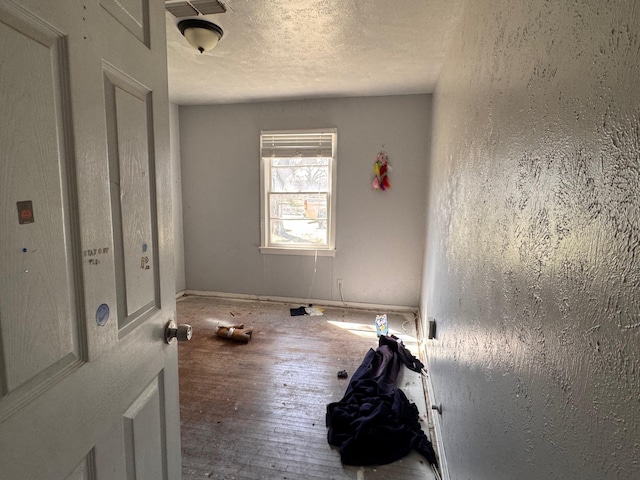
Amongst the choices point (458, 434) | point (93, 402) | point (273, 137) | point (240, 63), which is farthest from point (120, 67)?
point (273, 137)

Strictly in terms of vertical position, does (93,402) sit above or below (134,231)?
below

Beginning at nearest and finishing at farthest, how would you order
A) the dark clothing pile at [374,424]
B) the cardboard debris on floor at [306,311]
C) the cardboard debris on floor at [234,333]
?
the dark clothing pile at [374,424] < the cardboard debris on floor at [234,333] < the cardboard debris on floor at [306,311]

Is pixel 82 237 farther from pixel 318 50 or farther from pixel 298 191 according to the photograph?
pixel 298 191

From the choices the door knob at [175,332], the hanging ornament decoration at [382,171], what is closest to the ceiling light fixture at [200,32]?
the door knob at [175,332]

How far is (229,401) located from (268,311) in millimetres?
1645

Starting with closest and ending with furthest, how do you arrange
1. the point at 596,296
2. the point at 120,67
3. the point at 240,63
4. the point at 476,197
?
the point at 596,296 → the point at 120,67 → the point at 476,197 → the point at 240,63

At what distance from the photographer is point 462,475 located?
51.3 inches

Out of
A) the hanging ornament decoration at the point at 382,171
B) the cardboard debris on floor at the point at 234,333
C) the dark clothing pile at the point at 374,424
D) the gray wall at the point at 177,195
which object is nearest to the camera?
the dark clothing pile at the point at 374,424

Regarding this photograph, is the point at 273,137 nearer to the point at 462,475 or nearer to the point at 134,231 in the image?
the point at 134,231

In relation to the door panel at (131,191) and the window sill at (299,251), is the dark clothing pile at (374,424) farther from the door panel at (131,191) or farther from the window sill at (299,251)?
the window sill at (299,251)

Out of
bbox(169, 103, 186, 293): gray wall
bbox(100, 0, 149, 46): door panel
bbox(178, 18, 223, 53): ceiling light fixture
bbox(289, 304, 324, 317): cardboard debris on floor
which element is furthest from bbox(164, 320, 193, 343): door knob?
bbox(169, 103, 186, 293): gray wall

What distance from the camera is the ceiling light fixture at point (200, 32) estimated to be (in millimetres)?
2023

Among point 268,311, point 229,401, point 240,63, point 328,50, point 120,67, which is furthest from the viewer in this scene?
point 268,311

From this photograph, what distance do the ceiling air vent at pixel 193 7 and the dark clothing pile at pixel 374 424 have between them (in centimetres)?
250
